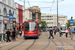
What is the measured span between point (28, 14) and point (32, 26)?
56.9 metres

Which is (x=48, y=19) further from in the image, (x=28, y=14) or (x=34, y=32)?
(x=34, y=32)

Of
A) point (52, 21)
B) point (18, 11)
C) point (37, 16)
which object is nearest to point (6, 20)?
point (18, 11)

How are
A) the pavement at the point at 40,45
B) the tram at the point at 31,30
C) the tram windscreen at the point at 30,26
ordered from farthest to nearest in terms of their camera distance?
the tram windscreen at the point at 30,26, the tram at the point at 31,30, the pavement at the point at 40,45

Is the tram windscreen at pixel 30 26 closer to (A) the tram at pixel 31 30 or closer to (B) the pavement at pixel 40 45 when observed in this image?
(A) the tram at pixel 31 30

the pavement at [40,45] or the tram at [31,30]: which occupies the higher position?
the tram at [31,30]

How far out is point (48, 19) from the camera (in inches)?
6304

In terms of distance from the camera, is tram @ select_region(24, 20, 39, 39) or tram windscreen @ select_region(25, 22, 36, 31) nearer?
tram @ select_region(24, 20, 39, 39)

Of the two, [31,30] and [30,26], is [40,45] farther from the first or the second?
[30,26]

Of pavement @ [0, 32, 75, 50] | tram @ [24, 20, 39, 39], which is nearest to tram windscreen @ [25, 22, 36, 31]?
tram @ [24, 20, 39, 39]

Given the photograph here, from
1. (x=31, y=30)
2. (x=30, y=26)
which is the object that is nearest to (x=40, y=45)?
(x=31, y=30)

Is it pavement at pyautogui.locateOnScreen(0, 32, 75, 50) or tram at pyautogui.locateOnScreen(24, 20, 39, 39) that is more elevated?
tram at pyautogui.locateOnScreen(24, 20, 39, 39)

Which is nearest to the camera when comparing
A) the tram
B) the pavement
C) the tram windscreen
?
the pavement

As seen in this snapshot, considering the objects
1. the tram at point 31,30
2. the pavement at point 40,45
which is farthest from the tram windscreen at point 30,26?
the pavement at point 40,45

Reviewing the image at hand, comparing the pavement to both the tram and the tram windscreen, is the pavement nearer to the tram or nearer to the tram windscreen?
the tram
